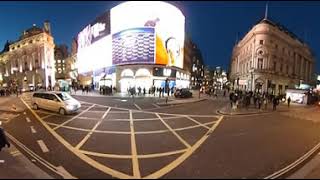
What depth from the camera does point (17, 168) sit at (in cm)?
836

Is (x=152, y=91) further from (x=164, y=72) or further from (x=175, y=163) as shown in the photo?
(x=175, y=163)

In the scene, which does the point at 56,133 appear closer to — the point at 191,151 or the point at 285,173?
the point at 191,151

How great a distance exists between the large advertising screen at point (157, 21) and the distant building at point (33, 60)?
4302 centimetres

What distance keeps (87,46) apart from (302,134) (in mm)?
63731

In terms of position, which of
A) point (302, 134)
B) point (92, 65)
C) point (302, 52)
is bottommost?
point (302, 134)

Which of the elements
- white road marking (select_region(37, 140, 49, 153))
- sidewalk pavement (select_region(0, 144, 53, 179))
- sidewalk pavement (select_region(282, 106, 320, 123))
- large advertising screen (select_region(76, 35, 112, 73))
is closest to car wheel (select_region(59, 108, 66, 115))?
white road marking (select_region(37, 140, 49, 153))

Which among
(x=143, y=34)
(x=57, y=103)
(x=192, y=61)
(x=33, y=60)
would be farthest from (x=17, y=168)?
(x=192, y=61)

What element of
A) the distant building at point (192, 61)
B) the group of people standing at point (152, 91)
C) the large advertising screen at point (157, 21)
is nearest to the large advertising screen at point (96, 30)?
the large advertising screen at point (157, 21)

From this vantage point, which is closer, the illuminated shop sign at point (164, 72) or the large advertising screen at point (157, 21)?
the large advertising screen at point (157, 21)

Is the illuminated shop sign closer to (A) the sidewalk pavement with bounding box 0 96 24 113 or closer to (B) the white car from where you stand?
(A) the sidewalk pavement with bounding box 0 96 24 113

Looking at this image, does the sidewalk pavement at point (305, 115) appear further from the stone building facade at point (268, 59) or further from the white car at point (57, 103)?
the stone building facade at point (268, 59)

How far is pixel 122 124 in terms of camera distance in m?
16.8

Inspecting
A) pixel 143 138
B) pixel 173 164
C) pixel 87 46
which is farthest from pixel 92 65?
pixel 173 164

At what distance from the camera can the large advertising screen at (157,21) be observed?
49.4 meters
